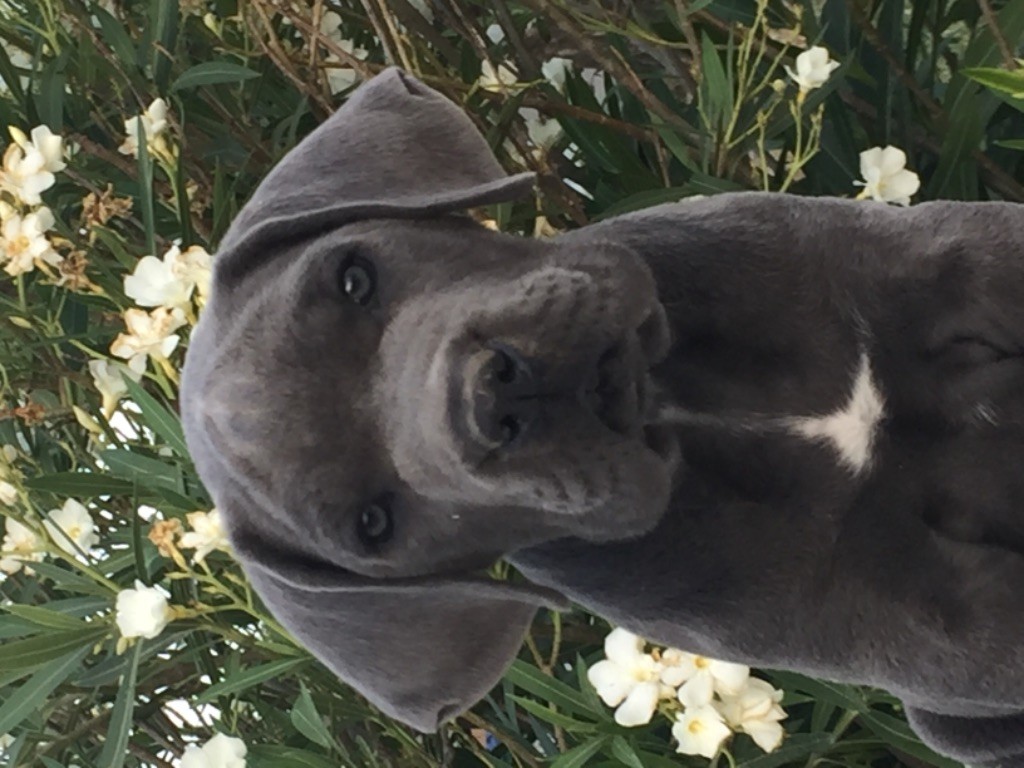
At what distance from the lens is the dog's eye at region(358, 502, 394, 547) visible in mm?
1359

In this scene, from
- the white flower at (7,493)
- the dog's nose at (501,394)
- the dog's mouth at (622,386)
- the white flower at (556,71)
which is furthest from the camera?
the white flower at (556,71)

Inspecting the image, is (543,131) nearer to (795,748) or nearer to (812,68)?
(812,68)

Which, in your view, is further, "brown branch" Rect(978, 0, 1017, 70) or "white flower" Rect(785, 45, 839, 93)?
"brown branch" Rect(978, 0, 1017, 70)

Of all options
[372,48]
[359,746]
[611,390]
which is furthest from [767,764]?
[372,48]

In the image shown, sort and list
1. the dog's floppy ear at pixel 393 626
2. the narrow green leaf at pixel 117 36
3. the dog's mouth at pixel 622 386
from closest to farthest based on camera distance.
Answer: the dog's mouth at pixel 622 386 → the dog's floppy ear at pixel 393 626 → the narrow green leaf at pixel 117 36

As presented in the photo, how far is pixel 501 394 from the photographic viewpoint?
1.16m

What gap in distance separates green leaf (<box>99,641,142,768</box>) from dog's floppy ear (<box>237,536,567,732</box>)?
0.57 m

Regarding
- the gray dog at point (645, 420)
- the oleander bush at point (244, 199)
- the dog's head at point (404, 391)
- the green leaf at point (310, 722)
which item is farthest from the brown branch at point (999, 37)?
the green leaf at point (310, 722)

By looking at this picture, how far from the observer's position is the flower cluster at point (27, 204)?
1745 mm

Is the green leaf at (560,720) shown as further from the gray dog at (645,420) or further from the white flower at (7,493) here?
the white flower at (7,493)

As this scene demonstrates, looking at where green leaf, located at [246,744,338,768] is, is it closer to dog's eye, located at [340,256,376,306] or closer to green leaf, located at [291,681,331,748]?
green leaf, located at [291,681,331,748]

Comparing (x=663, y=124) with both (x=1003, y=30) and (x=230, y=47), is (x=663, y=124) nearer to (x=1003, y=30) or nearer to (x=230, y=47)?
(x=1003, y=30)

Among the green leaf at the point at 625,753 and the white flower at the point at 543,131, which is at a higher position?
Result: the white flower at the point at 543,131

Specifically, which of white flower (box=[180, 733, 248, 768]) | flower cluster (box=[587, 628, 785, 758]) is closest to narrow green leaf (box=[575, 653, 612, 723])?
flower cluster (box=[587, 628, 785, 758])
